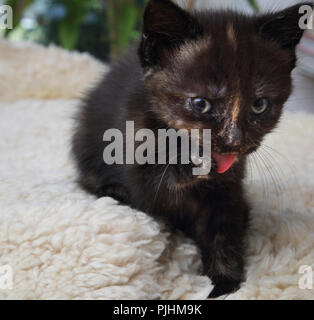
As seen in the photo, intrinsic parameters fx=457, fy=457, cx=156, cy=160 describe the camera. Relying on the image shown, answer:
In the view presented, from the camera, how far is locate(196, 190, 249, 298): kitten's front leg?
994 millimetres

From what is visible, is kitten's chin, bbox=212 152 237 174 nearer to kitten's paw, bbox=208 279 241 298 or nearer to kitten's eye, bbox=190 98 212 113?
kitten's eye, bbox=190 98 212 113

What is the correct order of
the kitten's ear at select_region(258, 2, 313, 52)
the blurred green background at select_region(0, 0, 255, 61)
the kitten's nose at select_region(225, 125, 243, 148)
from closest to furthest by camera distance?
the kitten's nose at select_region(225, 125, 243, 148) < the kitten's ear at select_region(258, 2, 313, 52) < the blurred green background at select_region(0, 0, 255, 61)

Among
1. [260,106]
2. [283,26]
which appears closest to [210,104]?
[260,106]

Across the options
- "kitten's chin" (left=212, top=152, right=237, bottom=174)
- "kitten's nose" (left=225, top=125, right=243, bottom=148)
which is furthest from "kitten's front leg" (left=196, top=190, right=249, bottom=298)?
"kitten's nose" (left=225, top=125, right=243, bottom=148)

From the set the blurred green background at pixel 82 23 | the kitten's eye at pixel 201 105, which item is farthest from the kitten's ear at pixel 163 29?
the blurred green background at pixel 82 23

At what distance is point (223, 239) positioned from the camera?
103 cm

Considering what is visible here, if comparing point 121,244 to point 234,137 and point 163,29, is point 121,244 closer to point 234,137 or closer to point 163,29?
point 234,137

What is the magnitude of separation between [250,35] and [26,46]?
1665 mm

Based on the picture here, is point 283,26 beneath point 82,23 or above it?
beneath

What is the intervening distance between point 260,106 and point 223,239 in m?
0.32

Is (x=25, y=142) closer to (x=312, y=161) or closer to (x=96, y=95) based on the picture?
(x=96, y=95)

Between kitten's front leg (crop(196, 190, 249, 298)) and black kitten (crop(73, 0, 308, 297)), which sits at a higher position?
black kitten (crop(73, 0, 308, 297))
